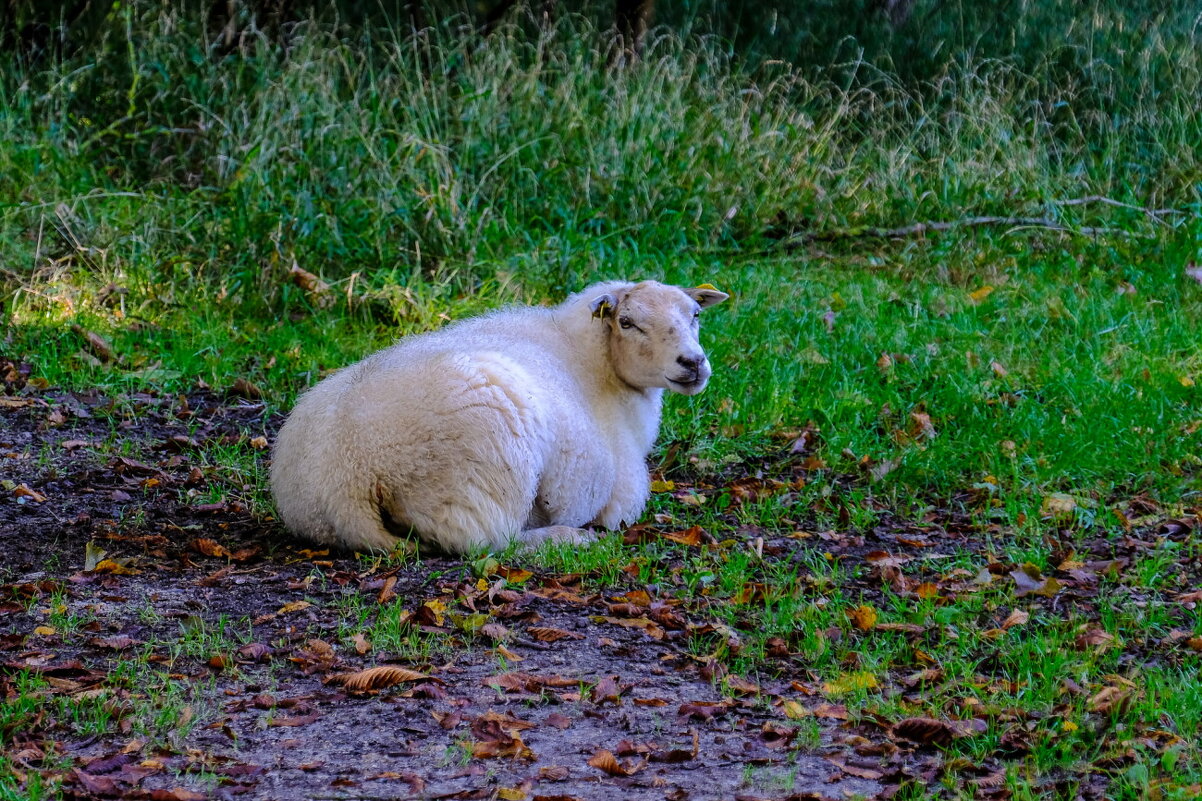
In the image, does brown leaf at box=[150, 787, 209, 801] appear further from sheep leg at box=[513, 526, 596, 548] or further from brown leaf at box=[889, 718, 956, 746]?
sheep leg at box=[513, 526, 596, 548]

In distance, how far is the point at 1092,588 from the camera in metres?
5.23

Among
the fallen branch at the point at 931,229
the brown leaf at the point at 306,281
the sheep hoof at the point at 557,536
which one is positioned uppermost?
the fallen branch at the point at 931,229

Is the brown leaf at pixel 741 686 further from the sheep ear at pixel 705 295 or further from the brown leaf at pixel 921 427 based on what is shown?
the brown leaf at pixel 921 427

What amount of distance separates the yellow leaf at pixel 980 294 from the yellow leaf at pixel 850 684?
207 inches

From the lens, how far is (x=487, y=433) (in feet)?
17.0

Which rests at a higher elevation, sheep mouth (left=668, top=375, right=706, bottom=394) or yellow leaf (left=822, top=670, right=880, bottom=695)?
sheep mouth (left=668, top=375, right=706, bottom=394)

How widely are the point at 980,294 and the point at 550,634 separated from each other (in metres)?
5.60

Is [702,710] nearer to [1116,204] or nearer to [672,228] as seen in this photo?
[672,228]

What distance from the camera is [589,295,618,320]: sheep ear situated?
594 centimetres

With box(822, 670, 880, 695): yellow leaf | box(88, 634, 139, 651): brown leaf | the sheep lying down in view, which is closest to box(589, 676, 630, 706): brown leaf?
box(822, 670, 880, 695): yellow leaf

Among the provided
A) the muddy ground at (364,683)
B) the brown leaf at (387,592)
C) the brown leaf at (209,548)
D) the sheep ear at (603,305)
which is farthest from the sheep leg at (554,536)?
the brown leaf at (209,548)

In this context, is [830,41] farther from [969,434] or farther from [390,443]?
[390,443]

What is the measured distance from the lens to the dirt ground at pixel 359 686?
3379 millimetres

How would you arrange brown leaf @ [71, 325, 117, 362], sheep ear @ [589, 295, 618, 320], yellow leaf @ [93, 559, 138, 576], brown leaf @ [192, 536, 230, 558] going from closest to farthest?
yellow leaf @ [93, 559, 138, 576], brown leaf @ [192, 536, 230, 558], sheep ear @ [589, 295, 618, 320], brown leaf @ [71, 325, 117, 362]
